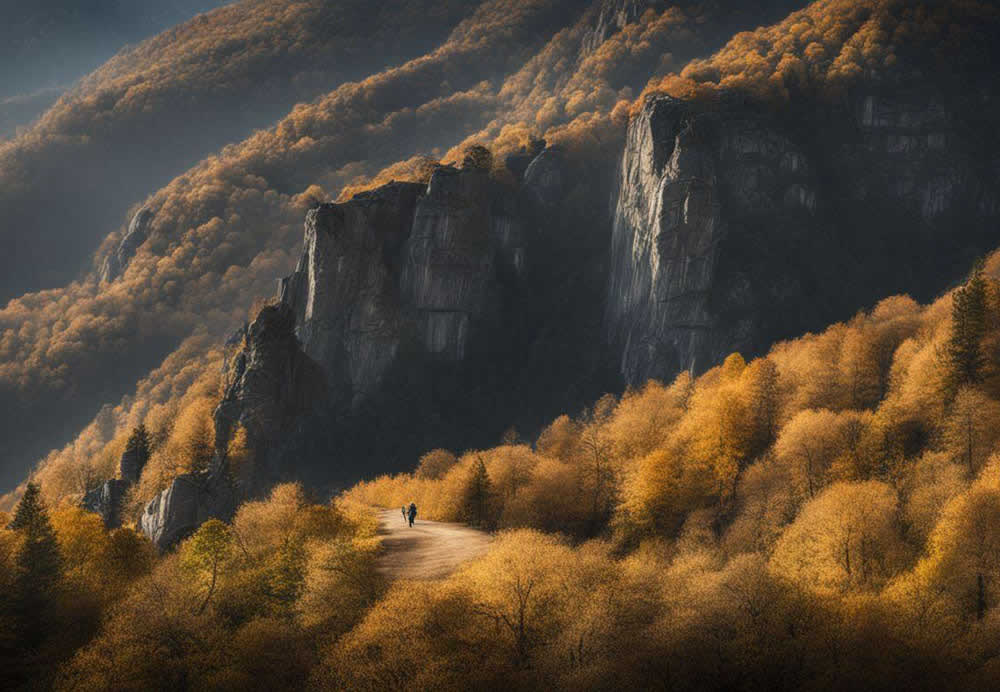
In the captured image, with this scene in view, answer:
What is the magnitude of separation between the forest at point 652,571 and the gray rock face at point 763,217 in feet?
136

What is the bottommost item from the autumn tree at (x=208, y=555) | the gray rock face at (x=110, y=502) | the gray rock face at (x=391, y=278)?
the gray rock face at (x=110, y=502)

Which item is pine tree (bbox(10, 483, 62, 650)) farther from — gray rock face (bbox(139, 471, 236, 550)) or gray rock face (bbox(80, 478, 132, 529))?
gray rock face (bbox(80, 478, 132, 529))

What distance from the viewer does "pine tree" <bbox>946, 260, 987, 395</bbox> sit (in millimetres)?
77625

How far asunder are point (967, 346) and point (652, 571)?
39.5 metres

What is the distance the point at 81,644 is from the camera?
60.7 m

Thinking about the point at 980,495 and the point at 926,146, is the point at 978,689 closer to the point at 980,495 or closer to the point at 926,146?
the point at 980,495

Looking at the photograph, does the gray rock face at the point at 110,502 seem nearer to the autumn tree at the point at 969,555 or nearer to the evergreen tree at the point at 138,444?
the evergreen tree at the point at 138,444

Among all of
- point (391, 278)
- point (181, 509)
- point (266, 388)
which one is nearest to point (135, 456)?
point (266, 388)

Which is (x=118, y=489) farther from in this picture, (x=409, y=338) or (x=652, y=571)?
(x=652, y=571)

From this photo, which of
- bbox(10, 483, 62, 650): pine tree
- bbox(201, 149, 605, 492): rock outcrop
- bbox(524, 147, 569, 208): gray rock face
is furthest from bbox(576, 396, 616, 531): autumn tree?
bbox(524, 147, 569, 208): gray rock face

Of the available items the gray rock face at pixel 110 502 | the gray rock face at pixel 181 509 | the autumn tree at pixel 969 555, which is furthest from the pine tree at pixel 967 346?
the gray rock face at pixel 110 502

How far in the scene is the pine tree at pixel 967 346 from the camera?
255 ft

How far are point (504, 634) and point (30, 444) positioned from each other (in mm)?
184502

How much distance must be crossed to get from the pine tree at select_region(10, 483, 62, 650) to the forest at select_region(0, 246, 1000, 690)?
0.56ft
